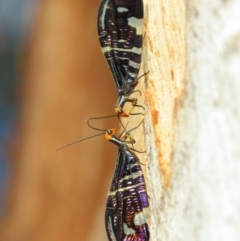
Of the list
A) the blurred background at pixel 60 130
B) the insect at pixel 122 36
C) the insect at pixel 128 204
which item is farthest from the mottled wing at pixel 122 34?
the blurred background at pixel 60 130

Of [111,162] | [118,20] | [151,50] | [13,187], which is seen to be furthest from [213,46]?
[13,187]

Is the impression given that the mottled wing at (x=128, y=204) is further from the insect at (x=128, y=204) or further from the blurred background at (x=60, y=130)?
the blurred background at (x=60, y=130)

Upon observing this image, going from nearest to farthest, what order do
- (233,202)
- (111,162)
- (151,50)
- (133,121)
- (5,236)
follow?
(233,202) < (151,50) < (133,121) < (111,162) < (5,236)

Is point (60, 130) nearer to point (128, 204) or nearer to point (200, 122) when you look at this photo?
point (128, 204)

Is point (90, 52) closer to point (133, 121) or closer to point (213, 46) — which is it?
point (133, 121)

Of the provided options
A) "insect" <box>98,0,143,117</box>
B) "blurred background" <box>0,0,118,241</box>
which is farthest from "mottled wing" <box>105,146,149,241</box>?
"blurred background" <box>0,0,118,241</box>

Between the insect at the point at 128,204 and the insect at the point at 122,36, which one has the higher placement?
the insect at the point at 122,36

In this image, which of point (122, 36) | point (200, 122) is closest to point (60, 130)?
point (122, 36)
